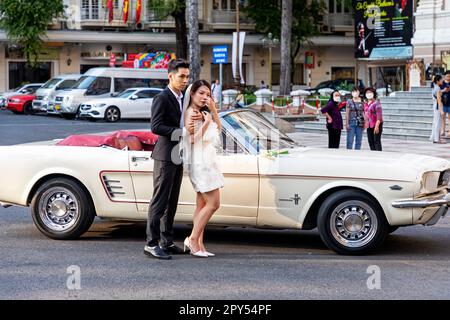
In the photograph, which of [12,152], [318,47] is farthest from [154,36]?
[12,152]

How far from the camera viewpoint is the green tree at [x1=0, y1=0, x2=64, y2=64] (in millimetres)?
47688

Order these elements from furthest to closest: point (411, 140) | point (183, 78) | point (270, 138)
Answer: point (411, 140) < point (270, 138) < point (183, 78)

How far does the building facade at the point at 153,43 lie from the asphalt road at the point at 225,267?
39.9 m

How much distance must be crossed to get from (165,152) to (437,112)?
1403 cm

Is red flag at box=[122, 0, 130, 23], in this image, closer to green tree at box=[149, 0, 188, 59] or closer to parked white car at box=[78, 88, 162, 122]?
green tree at box=[149, 0, 188, 59]

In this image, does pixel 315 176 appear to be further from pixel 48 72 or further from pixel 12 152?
pixel 48 72

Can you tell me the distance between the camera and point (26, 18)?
1889 inches

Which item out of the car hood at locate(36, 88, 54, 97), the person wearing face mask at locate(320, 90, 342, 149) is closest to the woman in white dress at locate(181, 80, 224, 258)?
the person wearing face mask at locate(320, 90, 342, 149)

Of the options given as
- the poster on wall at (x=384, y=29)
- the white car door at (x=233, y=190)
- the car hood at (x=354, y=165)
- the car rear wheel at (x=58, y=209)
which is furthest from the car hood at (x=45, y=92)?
the car hood at (x=354, y=165)

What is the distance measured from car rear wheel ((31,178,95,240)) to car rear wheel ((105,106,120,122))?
25.3 metres

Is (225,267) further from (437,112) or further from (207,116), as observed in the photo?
(437,112)

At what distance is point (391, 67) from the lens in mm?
40062

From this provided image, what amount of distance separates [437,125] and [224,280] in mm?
15159

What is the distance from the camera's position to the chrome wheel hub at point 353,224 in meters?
8.27
